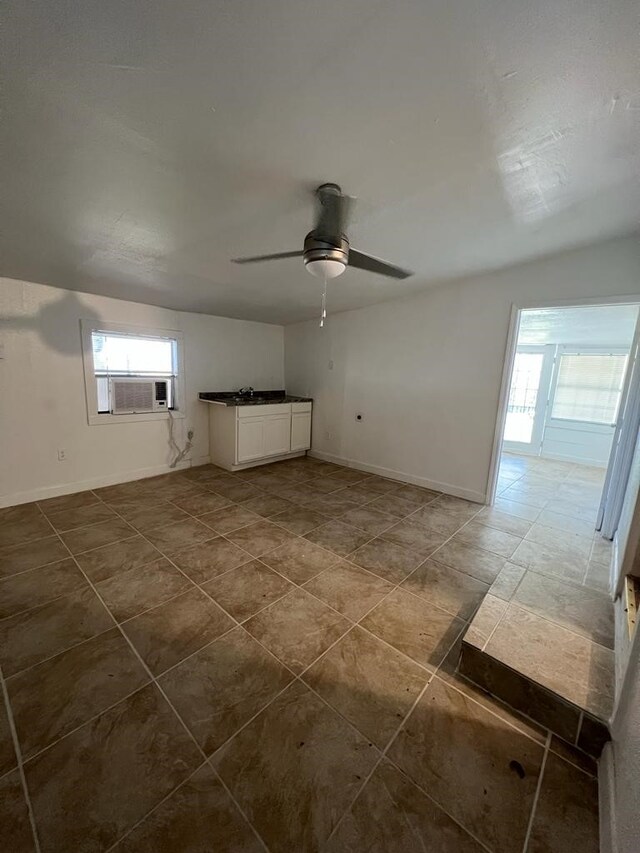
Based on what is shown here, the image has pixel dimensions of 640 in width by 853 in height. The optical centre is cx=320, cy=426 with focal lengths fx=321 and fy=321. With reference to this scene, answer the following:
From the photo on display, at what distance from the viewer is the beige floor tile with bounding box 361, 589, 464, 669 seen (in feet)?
5.43

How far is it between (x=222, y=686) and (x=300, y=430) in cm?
381

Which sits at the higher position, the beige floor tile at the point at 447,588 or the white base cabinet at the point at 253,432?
the white base cabinet at the point at 253,432

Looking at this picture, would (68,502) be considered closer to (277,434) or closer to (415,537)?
(277,434)

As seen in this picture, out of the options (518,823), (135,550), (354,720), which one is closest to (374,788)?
(354,720)

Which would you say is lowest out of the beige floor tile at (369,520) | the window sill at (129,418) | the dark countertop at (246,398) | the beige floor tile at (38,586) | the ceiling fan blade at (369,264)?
the beige floor tile at (38,586)

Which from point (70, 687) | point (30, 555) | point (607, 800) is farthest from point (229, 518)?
point (607, 800)

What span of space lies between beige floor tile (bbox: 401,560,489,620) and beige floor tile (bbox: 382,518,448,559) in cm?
21

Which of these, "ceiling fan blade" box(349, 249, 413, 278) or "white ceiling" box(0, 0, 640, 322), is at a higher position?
"white ceiling" box(0, 0, 640, 322)

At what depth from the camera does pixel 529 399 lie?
590 centimetres

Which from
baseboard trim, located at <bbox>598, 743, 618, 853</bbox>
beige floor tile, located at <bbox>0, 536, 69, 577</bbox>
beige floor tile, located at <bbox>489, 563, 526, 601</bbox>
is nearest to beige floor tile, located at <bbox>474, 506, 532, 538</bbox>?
beige floor tile, located at <bbox>489, 563, 526, 601</bbox>

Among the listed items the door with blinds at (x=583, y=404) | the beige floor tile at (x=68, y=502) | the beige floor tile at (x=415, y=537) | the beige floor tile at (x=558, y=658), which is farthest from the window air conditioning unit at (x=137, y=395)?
the door with blinds at (x=583, y=404)

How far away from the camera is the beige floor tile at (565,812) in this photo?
0.99 meters

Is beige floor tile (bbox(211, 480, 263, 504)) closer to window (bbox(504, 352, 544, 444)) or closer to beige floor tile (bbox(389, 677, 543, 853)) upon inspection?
beige floor tile (bbox(389, 677, 543, 853))

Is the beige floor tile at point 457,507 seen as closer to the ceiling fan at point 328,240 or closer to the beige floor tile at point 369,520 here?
the beige floor tile at point 369,520
